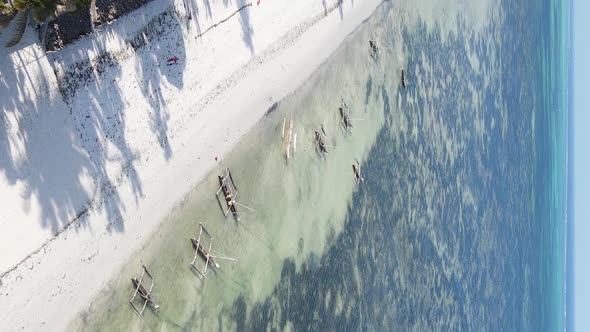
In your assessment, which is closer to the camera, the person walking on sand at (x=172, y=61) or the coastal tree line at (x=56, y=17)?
the coastal tree line at (x=56, y=17)

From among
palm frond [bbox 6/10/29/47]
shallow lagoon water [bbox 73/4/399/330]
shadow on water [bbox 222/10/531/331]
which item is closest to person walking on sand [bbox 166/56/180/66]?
shallow lagoon water [bbox 73/4/399/330]

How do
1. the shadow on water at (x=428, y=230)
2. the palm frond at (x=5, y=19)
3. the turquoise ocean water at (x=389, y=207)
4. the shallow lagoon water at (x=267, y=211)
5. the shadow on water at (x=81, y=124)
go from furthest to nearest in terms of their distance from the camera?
1. the shadow on water at (x=428, y=230)
2. the turquoise ocean water at (x=389, y=207)
3. the shallow lagoon water at (x=267, y=211)
4. the shadow on water at (x=81, y=124)
5. the palm frond at (x=5, y=19)

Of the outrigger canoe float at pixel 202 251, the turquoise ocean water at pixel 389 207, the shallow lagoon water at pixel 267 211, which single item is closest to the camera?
the shallow lagoon water at pixel 267 211

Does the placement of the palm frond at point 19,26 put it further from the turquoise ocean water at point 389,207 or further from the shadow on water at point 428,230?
the shadow on water at point 428,230

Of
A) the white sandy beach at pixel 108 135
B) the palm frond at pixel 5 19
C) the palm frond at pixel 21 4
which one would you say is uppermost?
A: the palm frond at pixel 21 4

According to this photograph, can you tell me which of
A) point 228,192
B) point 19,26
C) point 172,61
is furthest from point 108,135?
point 228,192

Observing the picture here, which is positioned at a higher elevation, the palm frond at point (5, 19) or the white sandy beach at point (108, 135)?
the palm frond at point (5, 19)

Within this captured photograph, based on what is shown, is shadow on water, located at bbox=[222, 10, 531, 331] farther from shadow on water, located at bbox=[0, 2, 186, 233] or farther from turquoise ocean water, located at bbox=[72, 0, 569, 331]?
shadow on water, located at bbox=[0, 2, 186, 233]

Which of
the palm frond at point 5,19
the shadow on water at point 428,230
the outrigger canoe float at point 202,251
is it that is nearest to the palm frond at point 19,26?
the palm frond at point 5,19
